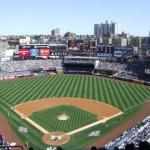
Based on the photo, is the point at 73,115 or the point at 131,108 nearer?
the point at 73,115

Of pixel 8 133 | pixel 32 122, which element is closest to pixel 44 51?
pixel 32 122

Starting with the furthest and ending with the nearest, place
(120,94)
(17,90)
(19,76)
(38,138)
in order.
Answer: (19,76)
(17,90)
(120,94)
(38,138)

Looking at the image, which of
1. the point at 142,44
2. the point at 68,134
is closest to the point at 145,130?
the point at 68,134

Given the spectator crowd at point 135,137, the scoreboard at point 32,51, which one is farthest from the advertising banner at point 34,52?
the spectator crowd at point 135,137

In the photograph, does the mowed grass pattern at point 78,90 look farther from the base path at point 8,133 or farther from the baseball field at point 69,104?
the base path at point 8,133

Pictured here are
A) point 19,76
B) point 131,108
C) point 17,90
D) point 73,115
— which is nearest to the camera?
point 73,115

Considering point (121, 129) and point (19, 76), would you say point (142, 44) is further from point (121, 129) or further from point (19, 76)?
point (121, 129)

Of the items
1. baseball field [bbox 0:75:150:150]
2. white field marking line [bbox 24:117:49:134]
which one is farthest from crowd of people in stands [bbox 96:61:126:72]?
white field marking line [bbox 24:117:49:134]
